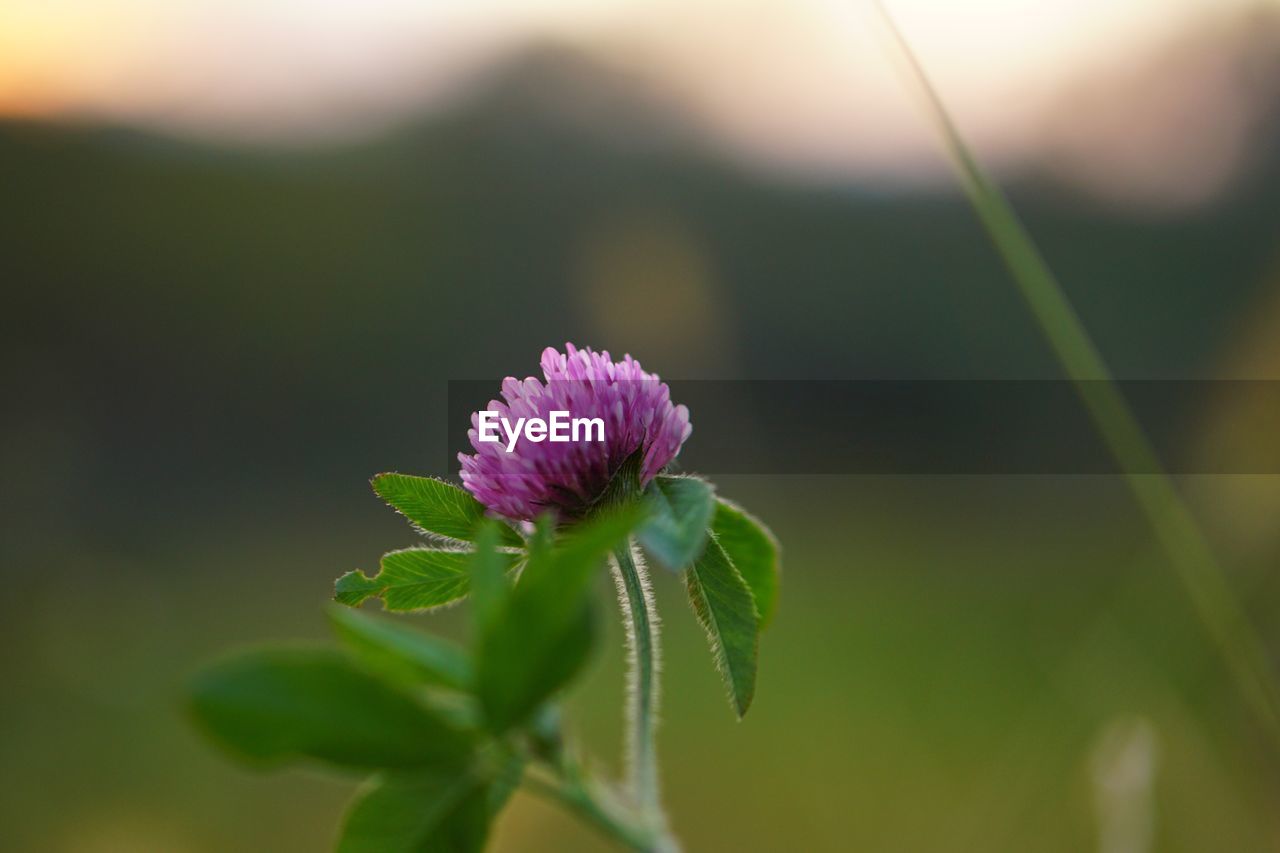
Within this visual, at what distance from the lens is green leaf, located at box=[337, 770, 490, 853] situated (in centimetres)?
22

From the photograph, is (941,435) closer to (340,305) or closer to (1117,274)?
(1117,274)

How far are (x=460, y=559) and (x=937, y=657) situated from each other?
4383mm

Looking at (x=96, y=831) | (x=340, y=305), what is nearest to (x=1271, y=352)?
(x=96, y=831)

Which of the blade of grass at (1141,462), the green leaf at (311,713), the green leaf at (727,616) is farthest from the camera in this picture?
the blade of grass at (1141,462)

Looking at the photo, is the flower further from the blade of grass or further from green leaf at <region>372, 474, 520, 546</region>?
the blade of grass

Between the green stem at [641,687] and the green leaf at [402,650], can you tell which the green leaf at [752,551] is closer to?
the green stem at [641,687]

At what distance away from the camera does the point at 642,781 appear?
0.73 feet

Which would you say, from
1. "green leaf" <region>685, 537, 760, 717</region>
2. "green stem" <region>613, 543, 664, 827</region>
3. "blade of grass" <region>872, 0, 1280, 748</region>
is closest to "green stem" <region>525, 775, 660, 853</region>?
"green stem" <region>613, 543, 664, 827</region>

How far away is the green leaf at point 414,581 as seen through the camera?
38 centimetres

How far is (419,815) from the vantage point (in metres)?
0.22

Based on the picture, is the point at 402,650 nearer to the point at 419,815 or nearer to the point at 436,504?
the point at 419,815

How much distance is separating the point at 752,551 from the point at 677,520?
65 millimetres

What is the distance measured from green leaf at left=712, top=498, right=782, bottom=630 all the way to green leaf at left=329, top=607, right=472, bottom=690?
15cm

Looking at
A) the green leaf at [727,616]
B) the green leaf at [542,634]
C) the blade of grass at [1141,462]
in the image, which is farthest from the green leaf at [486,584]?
the blade of grass at [1141,462]
